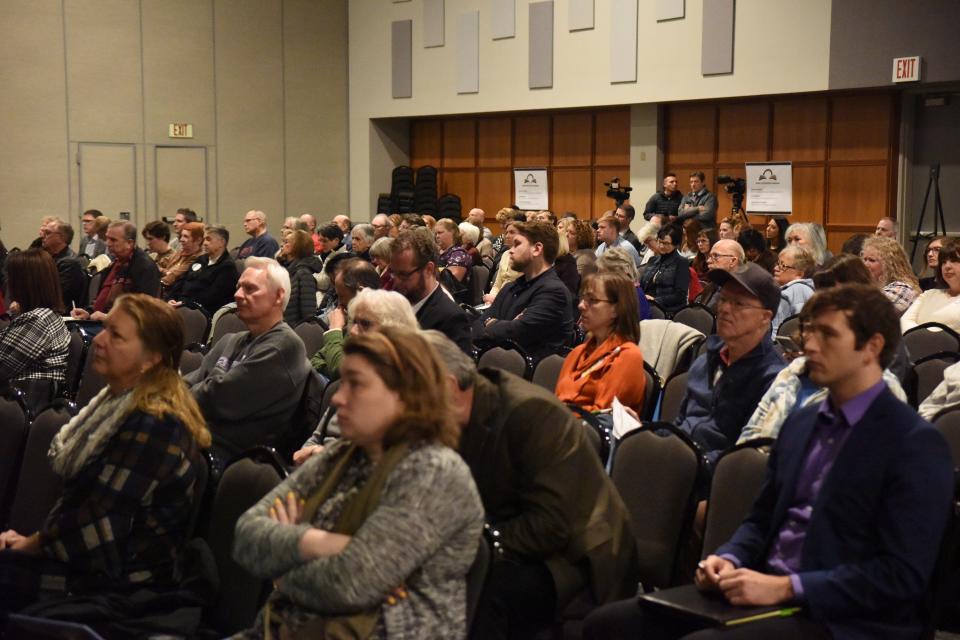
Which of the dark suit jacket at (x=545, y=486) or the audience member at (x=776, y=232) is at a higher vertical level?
the audience member at (x=776, y=232)

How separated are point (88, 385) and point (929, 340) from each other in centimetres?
452

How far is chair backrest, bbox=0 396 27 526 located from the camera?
3.87 m

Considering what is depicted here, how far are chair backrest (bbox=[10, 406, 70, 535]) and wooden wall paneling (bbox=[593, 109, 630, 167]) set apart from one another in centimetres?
1327

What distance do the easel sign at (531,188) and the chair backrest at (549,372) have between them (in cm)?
1077

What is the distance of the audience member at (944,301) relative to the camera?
6098 millimetres

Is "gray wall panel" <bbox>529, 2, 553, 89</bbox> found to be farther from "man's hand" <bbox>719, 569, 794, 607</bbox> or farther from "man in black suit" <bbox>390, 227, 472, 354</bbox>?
"man's hand" <bbox>719, 569, 794, 607</bbox>

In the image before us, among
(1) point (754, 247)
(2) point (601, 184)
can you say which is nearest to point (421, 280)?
(1) point (754, 247)

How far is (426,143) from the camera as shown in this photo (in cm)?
1906

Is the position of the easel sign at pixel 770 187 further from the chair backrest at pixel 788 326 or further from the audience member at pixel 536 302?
the audience member at pixel 536 302

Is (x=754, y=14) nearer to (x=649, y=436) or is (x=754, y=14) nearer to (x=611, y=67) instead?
(x=611, y=67)

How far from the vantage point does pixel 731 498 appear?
3090 mm

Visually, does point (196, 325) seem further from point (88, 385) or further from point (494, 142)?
point (494, 142)

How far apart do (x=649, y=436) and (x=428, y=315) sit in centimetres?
202

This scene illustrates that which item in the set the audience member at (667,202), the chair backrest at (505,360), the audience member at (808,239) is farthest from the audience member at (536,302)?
the audience member at (667,202)
